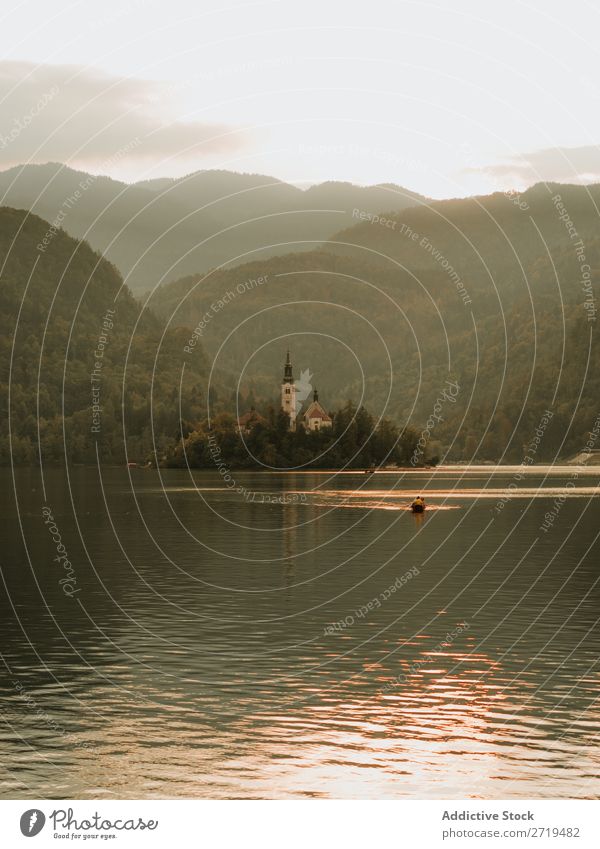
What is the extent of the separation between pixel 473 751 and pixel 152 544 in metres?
75.1

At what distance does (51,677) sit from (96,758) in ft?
41.5

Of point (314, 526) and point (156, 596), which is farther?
point (314, 526)

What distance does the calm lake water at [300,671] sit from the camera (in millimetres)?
35719

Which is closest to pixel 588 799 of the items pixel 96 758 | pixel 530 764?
pixel 530 764

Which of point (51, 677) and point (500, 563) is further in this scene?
point (500, 563)

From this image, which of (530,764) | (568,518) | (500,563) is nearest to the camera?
(530,764)

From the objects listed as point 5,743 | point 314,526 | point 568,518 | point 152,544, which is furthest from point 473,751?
point 568,518

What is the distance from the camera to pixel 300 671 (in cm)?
5019

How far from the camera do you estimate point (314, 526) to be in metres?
134

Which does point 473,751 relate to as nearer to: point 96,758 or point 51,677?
point 96,758

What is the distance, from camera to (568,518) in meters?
144

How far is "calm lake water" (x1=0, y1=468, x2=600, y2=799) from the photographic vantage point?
1406 inches

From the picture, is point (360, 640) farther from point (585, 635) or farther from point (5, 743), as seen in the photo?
point (5, 743)

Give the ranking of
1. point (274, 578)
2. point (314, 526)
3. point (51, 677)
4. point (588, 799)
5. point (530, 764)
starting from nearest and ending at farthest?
point (588, 799) < point (530, 764) < point (51, 677) < point (274, 578) < point (314, 526)
